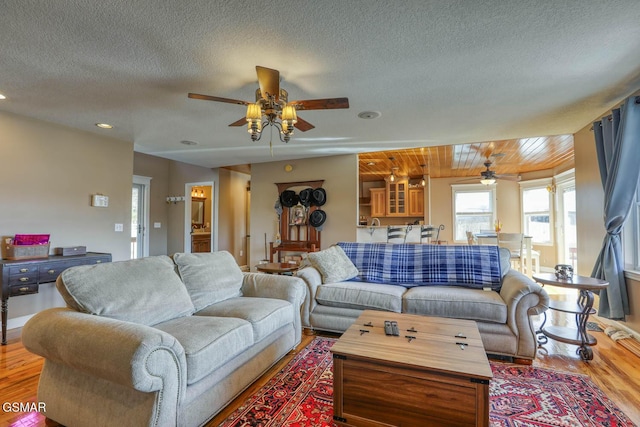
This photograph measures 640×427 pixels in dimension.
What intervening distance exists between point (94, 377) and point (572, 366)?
10.7 feet

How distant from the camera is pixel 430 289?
9.77 ft

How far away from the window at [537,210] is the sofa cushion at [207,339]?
7.51 metres

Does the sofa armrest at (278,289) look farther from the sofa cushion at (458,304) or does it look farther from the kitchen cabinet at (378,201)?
the kitchen cabinet at (378,201)

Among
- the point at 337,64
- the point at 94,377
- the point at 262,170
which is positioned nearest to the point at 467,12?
the point at 337,64

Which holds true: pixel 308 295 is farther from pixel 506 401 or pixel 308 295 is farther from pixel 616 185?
pixel 616 185

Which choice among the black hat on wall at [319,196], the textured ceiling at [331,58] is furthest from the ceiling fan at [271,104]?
the black hat on wall at [319,196]

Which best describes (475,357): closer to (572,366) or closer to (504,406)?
(504,406)

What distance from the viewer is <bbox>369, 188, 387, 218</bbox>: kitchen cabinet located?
7.91m

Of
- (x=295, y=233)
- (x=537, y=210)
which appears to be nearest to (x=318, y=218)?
(x=295, y=233)

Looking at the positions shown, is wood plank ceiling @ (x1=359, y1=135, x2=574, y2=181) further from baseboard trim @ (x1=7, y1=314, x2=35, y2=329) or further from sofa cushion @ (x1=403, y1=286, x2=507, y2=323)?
baseboard trim @ (x1=7, y1=314, x2=35, y2=329)

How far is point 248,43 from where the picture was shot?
2041mm

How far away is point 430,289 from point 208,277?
208cm

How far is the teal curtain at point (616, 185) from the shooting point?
2.79m

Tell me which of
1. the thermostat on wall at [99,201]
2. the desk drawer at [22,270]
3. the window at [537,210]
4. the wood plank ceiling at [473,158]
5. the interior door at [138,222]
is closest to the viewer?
the desk drawer at [22,270]
